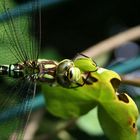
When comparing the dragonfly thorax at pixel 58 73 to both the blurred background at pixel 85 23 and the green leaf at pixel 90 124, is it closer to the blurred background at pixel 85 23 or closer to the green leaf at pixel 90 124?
the green leaf at pixel 90 124

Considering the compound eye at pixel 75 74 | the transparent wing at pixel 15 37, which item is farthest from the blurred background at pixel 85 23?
the compound eye at pixel 75 74

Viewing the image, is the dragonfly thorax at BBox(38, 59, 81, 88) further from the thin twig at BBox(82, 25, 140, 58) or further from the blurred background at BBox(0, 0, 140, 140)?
the blurred background at BBox(0, 0, 140, 140)

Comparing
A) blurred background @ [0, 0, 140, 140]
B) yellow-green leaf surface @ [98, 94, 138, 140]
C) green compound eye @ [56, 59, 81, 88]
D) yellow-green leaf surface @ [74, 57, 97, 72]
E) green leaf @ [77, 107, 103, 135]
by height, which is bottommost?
green leaf @ [77, 107, 103, 135]

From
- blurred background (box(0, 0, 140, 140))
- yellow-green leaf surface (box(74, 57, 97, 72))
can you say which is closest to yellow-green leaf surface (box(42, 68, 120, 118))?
yellow-green leaf surface (box(74, 57, 97, 72))

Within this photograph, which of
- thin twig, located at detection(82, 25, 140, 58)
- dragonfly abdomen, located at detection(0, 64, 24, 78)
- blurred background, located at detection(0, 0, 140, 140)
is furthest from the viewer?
blurred background, located at detection(0, 0, 140, 140)

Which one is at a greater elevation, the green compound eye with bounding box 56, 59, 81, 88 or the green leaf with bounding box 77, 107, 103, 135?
the green compound eye with bounding box 56, 59, 81, 88

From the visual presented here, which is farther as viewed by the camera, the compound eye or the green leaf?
the green leaf

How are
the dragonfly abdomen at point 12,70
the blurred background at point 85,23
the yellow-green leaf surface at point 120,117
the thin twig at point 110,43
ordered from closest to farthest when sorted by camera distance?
1. the yellow-green leaf surface at point 120,117
2. the dragonfly abdomen at point 12,70
3. the thin twig at point 110,43
4. the blurred background at point 85,23
